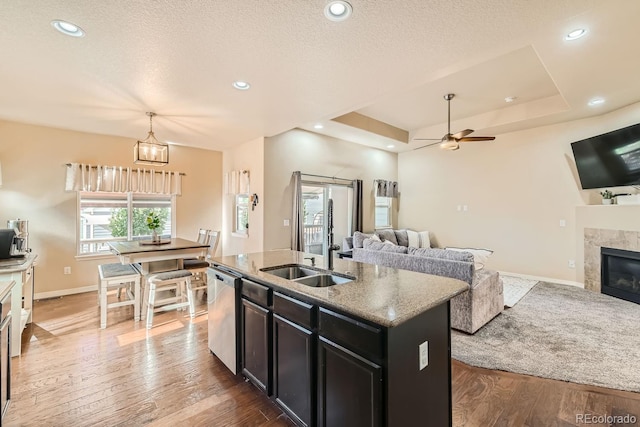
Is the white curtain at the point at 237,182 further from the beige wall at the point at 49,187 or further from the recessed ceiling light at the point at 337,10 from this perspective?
the recessed ceiling light at the point at 337,10

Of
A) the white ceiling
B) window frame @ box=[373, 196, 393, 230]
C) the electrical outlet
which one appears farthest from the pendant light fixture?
window frame @ box=[373, 196, 393, 230]

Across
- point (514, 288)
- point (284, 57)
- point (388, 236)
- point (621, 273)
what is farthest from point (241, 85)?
point (621, 273)

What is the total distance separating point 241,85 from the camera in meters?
3.11

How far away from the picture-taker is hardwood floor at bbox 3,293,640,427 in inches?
76.1

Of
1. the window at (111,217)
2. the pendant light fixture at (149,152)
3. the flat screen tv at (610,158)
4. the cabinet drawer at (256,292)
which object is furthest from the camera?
the window at (111,217)

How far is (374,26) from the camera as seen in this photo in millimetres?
2105

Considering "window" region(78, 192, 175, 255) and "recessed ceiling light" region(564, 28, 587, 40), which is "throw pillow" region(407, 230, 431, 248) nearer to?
"recessed ceiling light" region(564, 28, 587, 40)

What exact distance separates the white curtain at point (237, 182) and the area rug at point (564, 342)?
4.25 meters

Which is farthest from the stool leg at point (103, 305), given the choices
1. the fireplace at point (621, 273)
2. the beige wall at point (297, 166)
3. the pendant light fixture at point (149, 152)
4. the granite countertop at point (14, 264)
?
the fireplace at point (621, 273)

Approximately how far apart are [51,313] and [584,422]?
19.0ft

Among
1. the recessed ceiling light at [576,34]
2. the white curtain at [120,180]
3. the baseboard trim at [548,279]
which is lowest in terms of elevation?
the baseboard trim at [548,279]

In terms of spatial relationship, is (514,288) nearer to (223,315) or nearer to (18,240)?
(223,315)

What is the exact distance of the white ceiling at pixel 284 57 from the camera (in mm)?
1964

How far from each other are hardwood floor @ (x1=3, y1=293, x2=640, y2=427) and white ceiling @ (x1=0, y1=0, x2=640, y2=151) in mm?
2765
